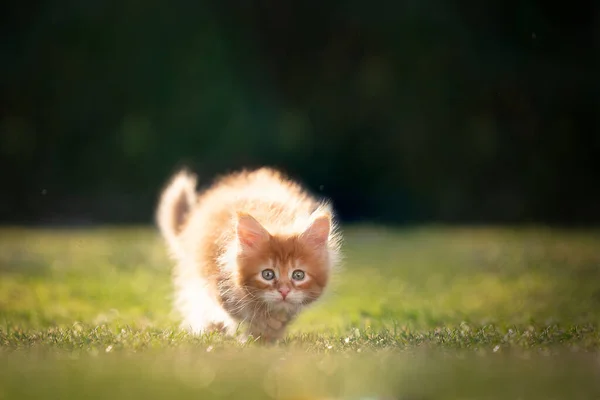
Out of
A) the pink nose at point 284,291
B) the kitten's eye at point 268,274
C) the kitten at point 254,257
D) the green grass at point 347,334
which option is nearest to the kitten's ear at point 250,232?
the kitten at point 254,257

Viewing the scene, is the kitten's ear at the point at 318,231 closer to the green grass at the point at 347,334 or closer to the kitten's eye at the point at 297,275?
the kitten's eye at the point at 297,275

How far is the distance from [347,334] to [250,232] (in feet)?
2.06

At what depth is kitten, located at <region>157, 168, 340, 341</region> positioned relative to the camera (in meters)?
3.23

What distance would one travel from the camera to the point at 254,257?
323cm

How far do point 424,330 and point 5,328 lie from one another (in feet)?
6.31

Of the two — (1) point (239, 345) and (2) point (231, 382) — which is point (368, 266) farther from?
(2) point (231, 382)

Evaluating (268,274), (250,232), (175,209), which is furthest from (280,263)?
(175,209)

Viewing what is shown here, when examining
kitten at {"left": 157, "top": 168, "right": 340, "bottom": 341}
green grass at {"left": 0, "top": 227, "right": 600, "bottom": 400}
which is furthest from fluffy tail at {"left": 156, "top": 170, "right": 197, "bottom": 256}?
green grass at {"left": 0, "top": 227, "right": 600, "bottom": 400}

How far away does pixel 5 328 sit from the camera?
11.6ft

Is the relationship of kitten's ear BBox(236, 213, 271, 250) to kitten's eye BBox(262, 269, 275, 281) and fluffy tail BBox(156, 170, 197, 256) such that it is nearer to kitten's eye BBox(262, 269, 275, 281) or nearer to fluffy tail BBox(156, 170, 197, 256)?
kitten's eye BBox(262, 269, 275, 281)

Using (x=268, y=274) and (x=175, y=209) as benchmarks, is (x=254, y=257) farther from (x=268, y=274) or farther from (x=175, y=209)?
(x=175, y=209)

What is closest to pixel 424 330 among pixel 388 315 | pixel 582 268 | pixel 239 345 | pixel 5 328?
pixel 388 315

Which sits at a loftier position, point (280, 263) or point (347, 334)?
point (280, 263)

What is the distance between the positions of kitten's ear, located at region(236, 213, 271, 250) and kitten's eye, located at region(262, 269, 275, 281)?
4.5 inches
